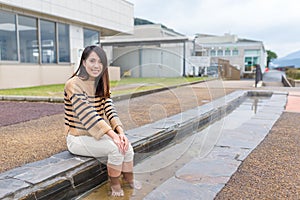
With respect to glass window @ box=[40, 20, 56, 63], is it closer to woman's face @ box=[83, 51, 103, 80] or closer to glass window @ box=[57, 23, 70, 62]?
glass window @ box=[57, 23, 70, 62]

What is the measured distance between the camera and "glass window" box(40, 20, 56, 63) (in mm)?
11891

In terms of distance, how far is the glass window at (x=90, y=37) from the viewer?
1478cm

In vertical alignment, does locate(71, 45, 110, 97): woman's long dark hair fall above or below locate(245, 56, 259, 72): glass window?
below

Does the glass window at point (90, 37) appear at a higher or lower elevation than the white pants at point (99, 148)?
higher

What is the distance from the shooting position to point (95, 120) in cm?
226

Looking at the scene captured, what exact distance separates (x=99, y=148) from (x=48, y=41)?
10.9 meters

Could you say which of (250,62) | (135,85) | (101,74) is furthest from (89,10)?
(250,62)

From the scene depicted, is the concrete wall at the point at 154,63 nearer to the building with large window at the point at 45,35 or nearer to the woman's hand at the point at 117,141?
the woman's hand at the point at 117,141

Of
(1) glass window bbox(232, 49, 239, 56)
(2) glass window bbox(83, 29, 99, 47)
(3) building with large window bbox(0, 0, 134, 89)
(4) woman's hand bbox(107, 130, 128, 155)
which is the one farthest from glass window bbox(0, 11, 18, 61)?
(1) glass window bbox(232, 49, 239, 56)

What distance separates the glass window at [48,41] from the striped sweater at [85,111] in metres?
10.4

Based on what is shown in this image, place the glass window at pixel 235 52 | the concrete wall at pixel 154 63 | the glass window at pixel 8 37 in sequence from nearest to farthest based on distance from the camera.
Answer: the concrete wall at pixel 154 63, the glass window at pixel 8 37, the glass window at pixel 235 52

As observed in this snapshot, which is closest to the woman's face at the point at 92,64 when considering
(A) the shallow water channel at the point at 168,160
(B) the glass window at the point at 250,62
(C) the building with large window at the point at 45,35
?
(A) the shallow water channel at the point at 168,160

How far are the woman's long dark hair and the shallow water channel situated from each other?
82cm

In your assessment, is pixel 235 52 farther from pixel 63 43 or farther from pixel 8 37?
pixel 8 37
